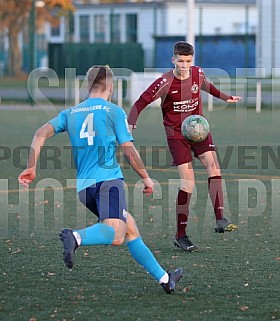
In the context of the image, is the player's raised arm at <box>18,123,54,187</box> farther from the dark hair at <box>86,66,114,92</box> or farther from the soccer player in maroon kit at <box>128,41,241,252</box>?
the soccer player in maroon kit at <box>128,41,241,252</box>

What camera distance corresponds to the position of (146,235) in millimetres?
10102

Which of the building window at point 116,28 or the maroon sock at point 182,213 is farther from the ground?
the building window at point 116,28

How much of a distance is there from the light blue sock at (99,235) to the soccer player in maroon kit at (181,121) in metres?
2.33

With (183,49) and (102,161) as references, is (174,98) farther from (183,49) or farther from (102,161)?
(102,161)

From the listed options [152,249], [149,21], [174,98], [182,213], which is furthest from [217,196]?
[149,21]

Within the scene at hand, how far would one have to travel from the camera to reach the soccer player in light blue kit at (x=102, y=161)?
7020 millimetres

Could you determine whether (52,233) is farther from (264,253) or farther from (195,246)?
(264,253)

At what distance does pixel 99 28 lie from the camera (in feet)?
158

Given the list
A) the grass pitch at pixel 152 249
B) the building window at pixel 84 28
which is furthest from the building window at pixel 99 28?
the grass pitch at pixel 152 249

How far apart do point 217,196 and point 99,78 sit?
9.60ft

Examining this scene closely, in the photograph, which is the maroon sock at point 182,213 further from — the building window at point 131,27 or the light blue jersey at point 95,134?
the building window at point 131,27

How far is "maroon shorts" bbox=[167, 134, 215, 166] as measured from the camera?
9.56 metres

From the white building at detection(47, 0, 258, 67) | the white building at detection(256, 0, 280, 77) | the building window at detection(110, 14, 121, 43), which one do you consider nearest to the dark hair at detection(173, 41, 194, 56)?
the white building at detection(256, 0, 280, 77)

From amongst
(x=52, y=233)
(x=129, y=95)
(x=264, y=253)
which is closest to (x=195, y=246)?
(x=264, y=253)
